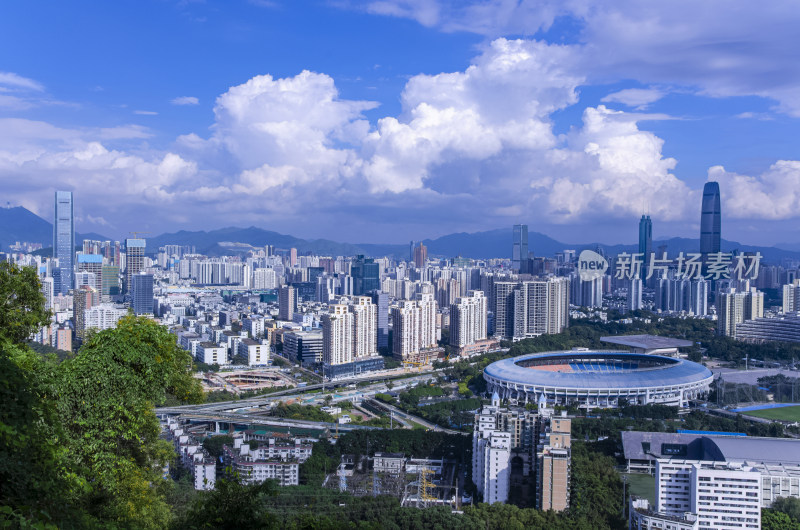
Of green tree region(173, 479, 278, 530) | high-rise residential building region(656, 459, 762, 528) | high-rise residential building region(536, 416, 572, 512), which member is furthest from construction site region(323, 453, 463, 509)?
green tree region(173, 479, 278, 530)

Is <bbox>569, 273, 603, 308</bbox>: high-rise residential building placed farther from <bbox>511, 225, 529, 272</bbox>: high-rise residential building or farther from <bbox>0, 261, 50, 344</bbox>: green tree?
<bbox>0, 261, 50, 344</bbox>: green tree

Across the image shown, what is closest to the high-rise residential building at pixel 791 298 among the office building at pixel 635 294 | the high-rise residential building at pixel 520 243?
the office building at pixel 635 294

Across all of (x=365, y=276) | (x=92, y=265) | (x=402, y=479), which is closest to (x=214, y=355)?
(x=402, y=479)

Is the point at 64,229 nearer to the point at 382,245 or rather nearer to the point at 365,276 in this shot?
the point at 365,276

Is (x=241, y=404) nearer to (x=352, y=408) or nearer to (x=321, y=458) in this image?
(x=352, y=408)

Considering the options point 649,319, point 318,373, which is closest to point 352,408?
point 318,373

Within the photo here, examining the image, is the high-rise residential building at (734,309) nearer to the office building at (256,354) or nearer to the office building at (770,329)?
the office building at (770,329)
